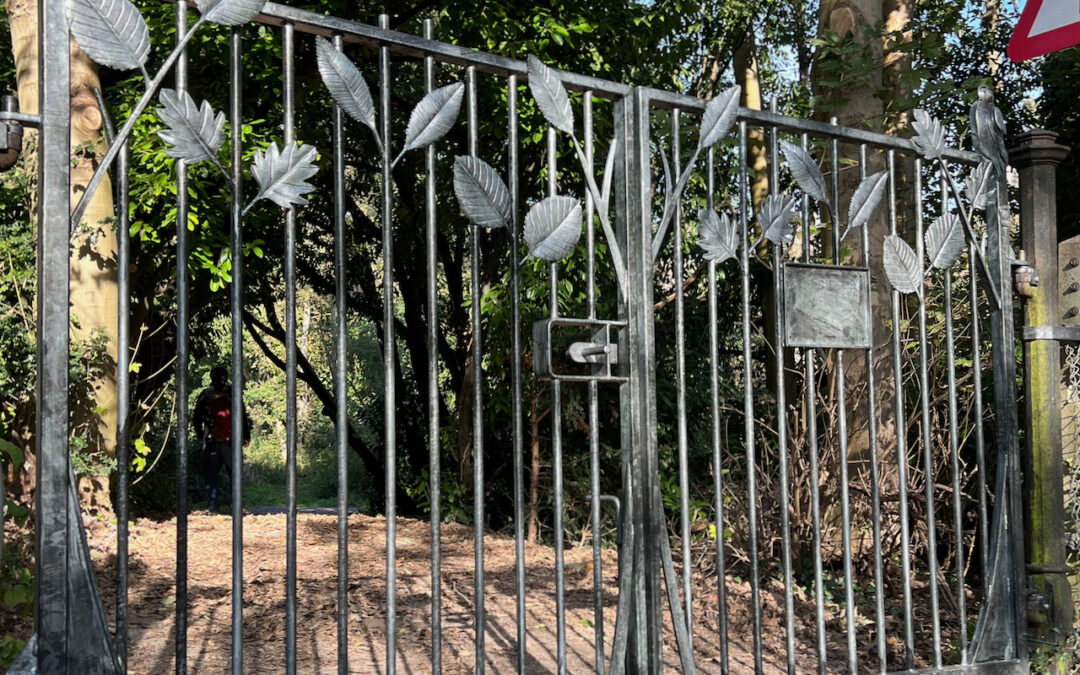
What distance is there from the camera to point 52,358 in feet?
8.81

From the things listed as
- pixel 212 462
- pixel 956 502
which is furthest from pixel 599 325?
pixel 212 462

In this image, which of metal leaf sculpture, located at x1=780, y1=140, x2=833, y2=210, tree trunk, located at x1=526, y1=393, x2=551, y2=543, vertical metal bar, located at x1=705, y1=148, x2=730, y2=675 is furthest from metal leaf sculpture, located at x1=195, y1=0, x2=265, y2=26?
tree trunk, located at x1=526, y1=393, x2=551, y2=543

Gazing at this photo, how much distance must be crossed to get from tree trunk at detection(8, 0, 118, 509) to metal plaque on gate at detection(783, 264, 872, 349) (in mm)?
6431

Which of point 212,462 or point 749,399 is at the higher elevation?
point 749,399

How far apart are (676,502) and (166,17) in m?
6.65

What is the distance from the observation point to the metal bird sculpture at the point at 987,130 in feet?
16.2

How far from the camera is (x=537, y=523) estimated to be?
10.5 metres

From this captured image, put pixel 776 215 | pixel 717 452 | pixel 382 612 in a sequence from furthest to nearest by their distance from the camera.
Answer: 1. pixel 382 612
2. pixel 776 215
3. pixel 717 452

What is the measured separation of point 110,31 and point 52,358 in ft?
3.01

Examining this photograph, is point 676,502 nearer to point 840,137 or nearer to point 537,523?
point 537,523

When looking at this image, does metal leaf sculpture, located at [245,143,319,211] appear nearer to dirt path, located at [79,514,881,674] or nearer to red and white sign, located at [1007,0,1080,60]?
red and white sign, located at [1007,0,1080,60]

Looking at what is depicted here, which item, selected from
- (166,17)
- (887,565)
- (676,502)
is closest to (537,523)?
(676,502)

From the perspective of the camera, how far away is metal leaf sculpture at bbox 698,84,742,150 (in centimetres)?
398

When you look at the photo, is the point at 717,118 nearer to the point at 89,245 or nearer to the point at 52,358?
the point at 52,358
